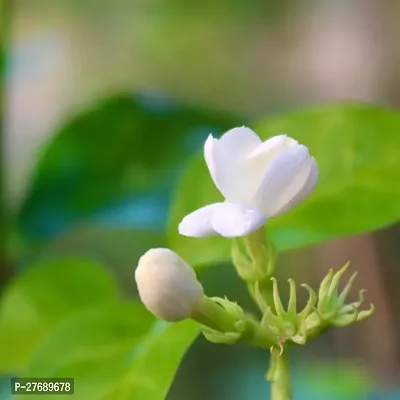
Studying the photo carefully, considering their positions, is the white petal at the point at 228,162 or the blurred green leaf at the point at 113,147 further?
the blurred green leaf at the point at 113,147

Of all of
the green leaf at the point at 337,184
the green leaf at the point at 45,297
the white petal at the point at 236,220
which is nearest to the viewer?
the white petal at the point at 236,220

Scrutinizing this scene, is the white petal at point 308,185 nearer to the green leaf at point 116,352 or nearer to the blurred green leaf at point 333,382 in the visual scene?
the green leaf at point 116,352

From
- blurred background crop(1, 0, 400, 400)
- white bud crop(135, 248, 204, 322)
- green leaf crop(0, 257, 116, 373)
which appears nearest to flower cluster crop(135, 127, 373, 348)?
white bud crop(135, 248, 204, 322)

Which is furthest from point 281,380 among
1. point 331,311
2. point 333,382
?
point 333,382

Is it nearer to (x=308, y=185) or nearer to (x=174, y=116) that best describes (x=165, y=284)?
(x=308, y=185)

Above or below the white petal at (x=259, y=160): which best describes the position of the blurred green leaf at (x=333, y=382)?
below

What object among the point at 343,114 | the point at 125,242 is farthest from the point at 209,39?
the point at 343,114

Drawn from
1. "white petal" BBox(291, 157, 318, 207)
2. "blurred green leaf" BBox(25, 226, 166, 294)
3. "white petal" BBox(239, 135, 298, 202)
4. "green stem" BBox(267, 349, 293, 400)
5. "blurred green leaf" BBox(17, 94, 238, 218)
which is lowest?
"green stem" BBox(267, 349, 293, 400)

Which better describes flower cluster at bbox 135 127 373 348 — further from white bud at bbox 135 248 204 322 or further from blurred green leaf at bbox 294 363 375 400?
blurred green leaf at bbox 294 363 375 400

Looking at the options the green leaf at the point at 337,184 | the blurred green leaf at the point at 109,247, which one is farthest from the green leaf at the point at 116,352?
the blurred green leaf at the point at 109,247
